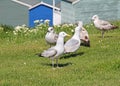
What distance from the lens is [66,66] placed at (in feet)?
46.4

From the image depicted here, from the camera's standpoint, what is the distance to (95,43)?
18688 millimetres

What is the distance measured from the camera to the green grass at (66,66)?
11.8 meters

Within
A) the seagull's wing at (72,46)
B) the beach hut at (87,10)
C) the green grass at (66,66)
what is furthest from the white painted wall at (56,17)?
the seagull's wing at (72,46)

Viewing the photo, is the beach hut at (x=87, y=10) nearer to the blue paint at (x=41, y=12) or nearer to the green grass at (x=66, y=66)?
the blue paint at (x=41, y=12)

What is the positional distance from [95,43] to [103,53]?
2364 mm

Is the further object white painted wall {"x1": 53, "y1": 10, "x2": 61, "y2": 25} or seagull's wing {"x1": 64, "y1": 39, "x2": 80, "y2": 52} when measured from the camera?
white painted wall {"x1": 53, "y1": 10, "x2": 61, "y2": 25}

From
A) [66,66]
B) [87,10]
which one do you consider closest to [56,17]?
[87,10]

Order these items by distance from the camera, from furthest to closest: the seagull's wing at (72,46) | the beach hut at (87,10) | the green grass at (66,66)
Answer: the beach hut at (87,10) < the seagull's wing at (72,46) < the green grass at (66,66)

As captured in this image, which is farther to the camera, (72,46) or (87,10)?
(87,10)

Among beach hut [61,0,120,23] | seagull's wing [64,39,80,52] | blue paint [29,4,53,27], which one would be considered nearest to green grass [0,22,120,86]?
seagull's wing [64,39,80,52]

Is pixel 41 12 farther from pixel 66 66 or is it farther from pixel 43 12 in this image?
pixel 66 66

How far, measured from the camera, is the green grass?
11.8 m

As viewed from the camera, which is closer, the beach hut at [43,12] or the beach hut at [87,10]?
the beach hut at [87,10]

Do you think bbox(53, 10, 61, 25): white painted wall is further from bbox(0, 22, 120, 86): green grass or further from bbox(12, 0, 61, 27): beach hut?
bbox(0, 22, 120, 86): green grass
